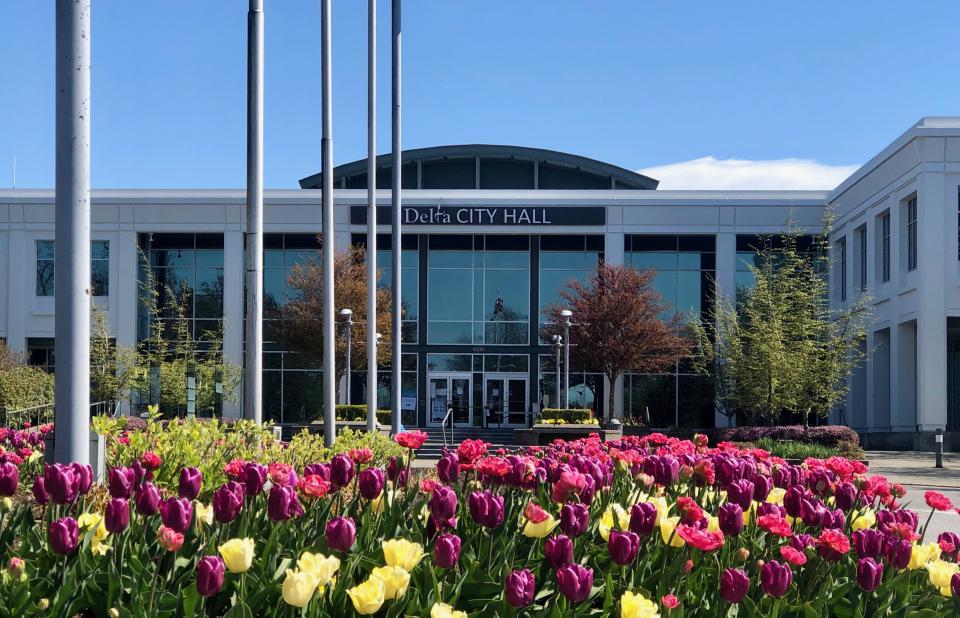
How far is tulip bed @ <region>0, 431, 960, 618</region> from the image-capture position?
12.6ft

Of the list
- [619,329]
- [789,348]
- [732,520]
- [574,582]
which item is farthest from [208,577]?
[619,329]

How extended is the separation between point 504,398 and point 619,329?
7708mm

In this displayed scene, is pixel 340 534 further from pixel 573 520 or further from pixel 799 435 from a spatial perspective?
pixel 799 435

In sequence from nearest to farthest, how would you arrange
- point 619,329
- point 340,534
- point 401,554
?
point 401,554
point 340,534
point 619,329

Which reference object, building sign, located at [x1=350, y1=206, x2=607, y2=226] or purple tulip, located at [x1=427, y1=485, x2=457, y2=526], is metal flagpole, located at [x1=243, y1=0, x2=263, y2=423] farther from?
building sign, located at [x1=350, y1=206, x2=607, y2=226]

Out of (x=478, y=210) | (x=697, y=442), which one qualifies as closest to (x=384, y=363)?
(x=478, y=210)

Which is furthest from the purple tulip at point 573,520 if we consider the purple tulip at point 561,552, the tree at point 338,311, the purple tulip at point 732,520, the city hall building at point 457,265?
the city hall building at point 457,265

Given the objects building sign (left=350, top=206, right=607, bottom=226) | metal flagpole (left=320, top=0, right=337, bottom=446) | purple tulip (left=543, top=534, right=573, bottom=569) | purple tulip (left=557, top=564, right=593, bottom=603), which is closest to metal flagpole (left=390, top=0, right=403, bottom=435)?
metal flagpole (left=320, top=0, right=337, bottom=446)

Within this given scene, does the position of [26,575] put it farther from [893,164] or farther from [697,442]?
[893,164]

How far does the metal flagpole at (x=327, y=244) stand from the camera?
1695 centimetres

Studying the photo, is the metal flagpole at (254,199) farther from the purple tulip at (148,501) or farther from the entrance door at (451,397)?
the entrance door at (451,397)

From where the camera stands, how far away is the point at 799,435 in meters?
32.7

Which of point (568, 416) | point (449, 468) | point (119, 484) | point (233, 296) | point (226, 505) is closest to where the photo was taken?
point (226, 505)

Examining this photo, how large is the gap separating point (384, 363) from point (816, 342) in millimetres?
17276
